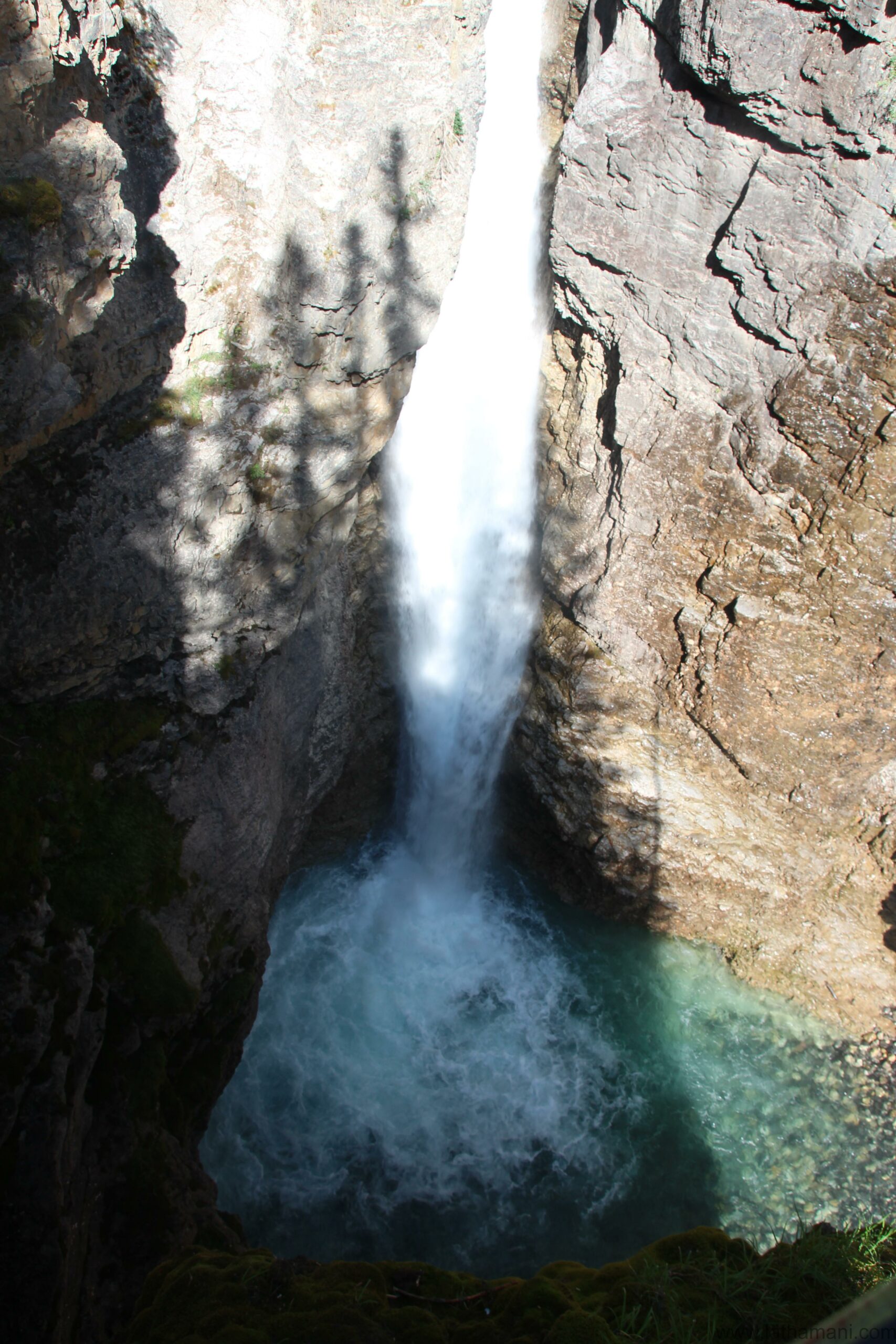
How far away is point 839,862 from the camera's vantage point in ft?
24.9

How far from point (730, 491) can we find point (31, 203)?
5.18 m

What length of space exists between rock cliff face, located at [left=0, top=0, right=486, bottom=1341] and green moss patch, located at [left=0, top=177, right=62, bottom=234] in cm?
2

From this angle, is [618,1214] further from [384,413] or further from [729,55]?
[729,55]

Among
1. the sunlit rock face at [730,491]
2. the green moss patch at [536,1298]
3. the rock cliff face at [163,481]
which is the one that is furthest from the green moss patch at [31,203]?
the green moss patch at [536,1298]

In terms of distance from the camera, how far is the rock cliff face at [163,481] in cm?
379

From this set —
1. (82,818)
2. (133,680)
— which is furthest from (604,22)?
(82,818)

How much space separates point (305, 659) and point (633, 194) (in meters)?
4.54

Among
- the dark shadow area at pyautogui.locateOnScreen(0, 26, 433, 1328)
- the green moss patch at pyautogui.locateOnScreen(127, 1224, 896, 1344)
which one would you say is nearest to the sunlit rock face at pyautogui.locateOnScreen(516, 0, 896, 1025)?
the dark shadow area at pyautogui.locateOnScreen(0, 26, 433, 1328)

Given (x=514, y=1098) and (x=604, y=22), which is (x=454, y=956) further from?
(x=604, y=22)

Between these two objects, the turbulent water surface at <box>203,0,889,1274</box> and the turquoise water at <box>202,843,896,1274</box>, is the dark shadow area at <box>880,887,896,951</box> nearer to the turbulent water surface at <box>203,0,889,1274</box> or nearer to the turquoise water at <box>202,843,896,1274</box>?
the turquoise water at <box>202,843,896,1274</box>

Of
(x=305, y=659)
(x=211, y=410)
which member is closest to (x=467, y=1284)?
(x=305, y=659)

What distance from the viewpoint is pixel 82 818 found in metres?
5.14

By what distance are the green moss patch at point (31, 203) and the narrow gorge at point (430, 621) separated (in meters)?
0.02

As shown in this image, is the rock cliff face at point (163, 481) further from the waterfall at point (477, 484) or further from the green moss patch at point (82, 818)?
the waterfall at point (477, 484)
